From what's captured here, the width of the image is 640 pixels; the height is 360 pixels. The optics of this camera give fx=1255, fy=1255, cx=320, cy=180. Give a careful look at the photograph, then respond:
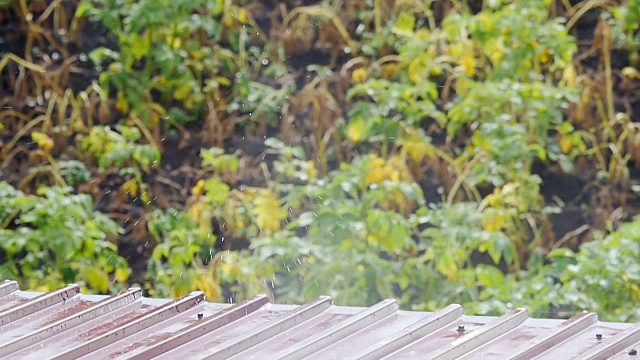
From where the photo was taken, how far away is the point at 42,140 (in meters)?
6.01

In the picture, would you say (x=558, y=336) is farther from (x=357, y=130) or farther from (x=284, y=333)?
(x=357, y=130)

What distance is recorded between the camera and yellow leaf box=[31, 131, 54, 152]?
6008 millimetres

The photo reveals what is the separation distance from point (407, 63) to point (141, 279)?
1.56 metres

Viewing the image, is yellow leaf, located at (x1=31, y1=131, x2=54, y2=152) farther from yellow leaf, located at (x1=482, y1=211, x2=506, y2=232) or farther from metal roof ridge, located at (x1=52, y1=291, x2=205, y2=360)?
metal roof ridge, located at (x1=52, y1=291, x2=205, y2=360)

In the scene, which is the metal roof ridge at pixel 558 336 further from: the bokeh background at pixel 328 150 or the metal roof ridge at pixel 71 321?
the bokeh background at pixel 328 150

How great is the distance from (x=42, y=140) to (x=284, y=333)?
3929 mm

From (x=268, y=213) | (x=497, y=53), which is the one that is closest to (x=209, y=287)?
(x=268, y=213)

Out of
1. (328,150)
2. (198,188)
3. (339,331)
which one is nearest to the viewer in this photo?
(339,331)

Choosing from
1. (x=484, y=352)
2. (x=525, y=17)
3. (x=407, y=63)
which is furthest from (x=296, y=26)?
(x=484, y=352)

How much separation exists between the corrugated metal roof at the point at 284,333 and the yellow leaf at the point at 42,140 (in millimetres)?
3430

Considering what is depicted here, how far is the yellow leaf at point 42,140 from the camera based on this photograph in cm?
601

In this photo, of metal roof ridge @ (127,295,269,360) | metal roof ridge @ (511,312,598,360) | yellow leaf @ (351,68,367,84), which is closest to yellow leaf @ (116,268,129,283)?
yellow leaf @ (351,68,367,84)

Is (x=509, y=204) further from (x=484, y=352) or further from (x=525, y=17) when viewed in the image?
(x=484, y=352)

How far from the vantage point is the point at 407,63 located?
573 cm
